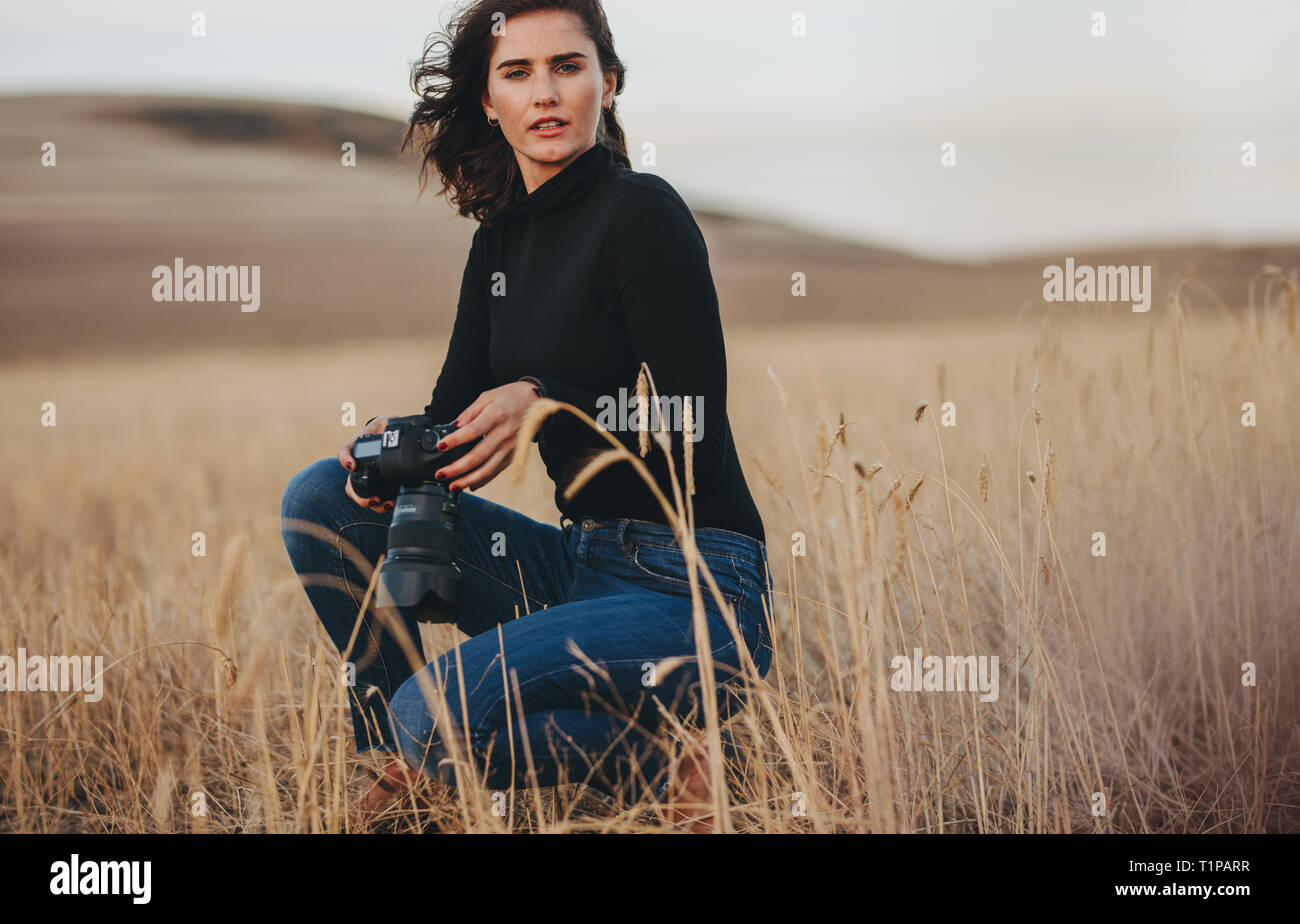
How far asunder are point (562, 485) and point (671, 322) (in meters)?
0.37

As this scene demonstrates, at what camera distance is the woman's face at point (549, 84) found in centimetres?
179

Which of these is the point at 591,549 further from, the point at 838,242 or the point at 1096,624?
the point at 838,242

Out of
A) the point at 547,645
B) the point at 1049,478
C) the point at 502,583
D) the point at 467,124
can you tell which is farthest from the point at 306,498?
the point at 1049,478

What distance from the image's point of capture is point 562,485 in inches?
70.6

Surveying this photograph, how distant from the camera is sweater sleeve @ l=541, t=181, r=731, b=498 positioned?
5.29 feet

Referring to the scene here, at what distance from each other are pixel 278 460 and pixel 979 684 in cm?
452

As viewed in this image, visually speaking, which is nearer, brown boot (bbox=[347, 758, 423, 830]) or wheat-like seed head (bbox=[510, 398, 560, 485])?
wheat-like seed head (bbox=[510, 398, 560, 485])

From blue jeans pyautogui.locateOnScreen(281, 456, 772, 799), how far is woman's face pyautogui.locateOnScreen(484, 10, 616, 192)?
675mm

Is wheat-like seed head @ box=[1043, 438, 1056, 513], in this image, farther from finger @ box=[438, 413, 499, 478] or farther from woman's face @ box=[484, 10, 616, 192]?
woman's face @ box=[484, 10, 616, 192]

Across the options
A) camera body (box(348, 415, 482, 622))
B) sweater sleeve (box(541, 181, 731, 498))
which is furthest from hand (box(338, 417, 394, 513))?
sweater sleeve (box(541, 181, 731, 498))

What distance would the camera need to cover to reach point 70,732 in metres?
2.08

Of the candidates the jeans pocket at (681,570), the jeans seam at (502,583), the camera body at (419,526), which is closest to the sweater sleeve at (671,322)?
the jeans pocket at (681,570)

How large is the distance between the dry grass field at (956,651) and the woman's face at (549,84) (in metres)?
0.56

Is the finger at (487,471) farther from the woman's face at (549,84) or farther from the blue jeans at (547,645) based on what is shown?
the woman's face at (549,84)
